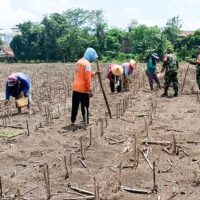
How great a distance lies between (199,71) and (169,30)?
32183 millimetres

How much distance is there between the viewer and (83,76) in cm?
786

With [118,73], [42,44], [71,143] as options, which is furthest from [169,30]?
[71,143]

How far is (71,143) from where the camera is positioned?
6.64 meters

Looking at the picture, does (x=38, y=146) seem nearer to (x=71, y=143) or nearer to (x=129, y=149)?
(x=71, y=143)

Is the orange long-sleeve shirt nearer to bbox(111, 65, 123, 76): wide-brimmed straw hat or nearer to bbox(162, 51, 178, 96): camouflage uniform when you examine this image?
bbox(162, 51, 178, 96): camouflage uniform

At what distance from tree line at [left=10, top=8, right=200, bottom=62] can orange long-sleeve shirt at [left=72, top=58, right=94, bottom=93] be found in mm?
30185

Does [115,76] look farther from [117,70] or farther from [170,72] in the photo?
[170,72]

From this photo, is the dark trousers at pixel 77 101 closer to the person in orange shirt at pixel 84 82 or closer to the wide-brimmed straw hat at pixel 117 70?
the person in orange shirt at pixel 84 82

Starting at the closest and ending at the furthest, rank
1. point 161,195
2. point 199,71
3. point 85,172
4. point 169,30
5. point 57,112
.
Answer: point 161,195, point 85,172, point 57,112, point 199,71, point 169,30

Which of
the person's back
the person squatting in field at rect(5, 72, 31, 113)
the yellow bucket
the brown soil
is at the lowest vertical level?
the brown soil

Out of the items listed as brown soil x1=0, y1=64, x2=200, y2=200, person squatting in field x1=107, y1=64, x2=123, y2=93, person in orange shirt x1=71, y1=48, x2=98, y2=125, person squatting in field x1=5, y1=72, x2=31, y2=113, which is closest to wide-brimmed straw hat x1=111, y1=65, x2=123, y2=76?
person squatting in field x1=107, y1=64, x2=123, y2=93

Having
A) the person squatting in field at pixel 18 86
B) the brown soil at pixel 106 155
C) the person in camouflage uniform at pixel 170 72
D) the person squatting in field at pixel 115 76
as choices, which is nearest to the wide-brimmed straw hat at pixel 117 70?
the person squatting in field at pixel 115 76

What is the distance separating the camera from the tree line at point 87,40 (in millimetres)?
40403

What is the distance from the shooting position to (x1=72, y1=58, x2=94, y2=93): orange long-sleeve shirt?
25.4ft
